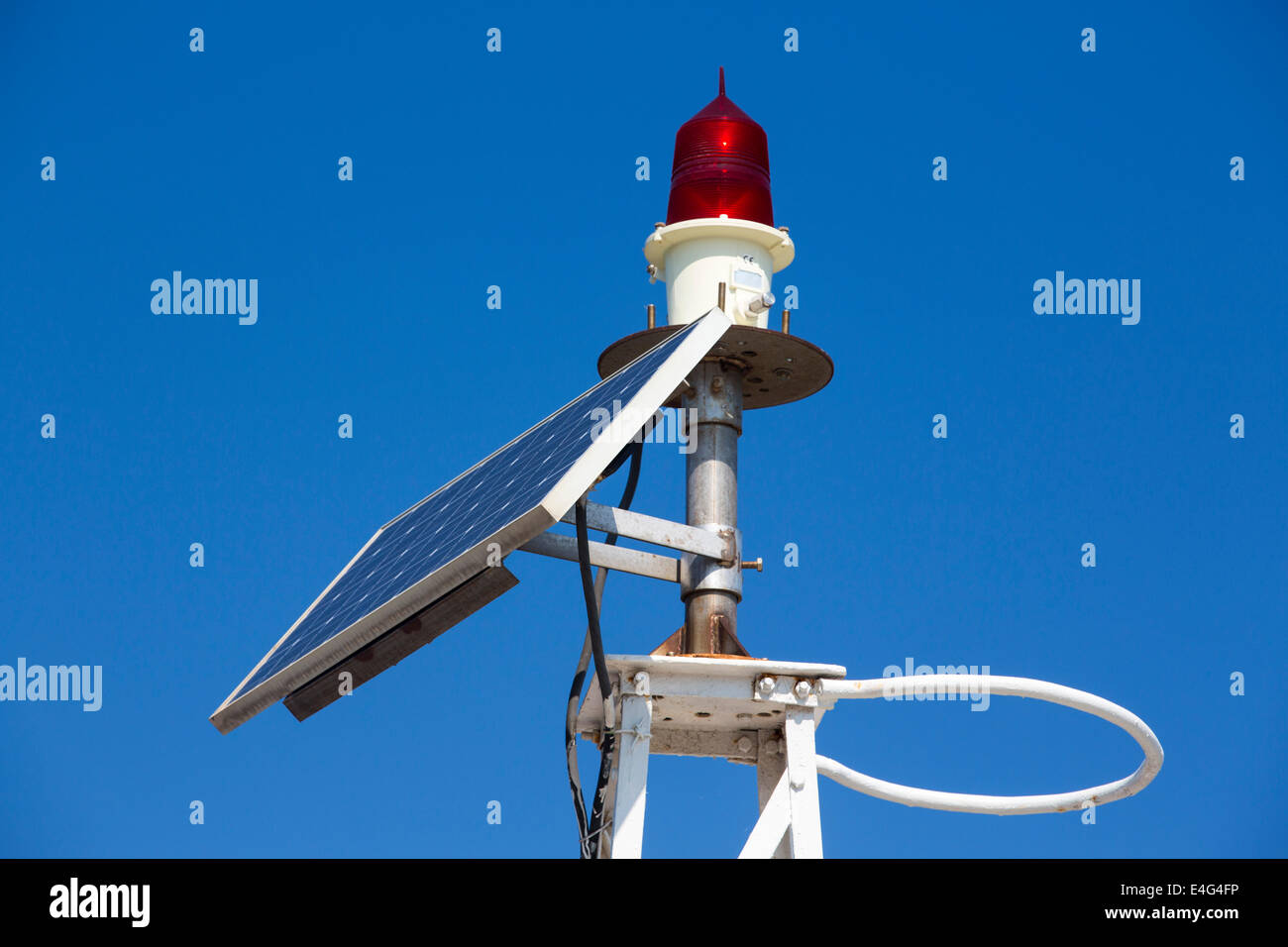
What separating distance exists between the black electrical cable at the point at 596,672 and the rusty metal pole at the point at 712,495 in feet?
3.28

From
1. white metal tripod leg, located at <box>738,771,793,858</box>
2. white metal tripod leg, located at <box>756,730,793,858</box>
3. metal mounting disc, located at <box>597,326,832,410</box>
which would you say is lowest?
white metal tripod leg, located at <box>738,771,793,858</box>

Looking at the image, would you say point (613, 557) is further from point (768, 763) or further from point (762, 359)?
point (762, 359)

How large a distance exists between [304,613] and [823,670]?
17.6 ft

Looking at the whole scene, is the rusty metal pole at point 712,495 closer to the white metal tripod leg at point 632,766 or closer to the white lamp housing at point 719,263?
the white lamp housing at point 719,263

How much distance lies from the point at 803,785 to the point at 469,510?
3864 mm

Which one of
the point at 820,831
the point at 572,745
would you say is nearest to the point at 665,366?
the point at 572,745

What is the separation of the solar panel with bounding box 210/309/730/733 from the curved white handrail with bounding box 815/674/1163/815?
3.52 m

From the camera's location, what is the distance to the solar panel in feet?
44.1

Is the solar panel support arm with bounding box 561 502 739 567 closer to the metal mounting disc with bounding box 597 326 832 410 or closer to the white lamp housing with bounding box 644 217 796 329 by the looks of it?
the metal mounting disc with bounding box 597 326 832 410

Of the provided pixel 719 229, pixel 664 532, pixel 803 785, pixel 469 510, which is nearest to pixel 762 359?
pixel 719 229

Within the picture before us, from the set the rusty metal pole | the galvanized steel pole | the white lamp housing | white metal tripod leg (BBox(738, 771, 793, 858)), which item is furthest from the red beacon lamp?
white metal tripod leg (BBox(738, 771, 793, 858))

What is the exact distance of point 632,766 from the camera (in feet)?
54.0

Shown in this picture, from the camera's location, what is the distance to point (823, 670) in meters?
16.9
